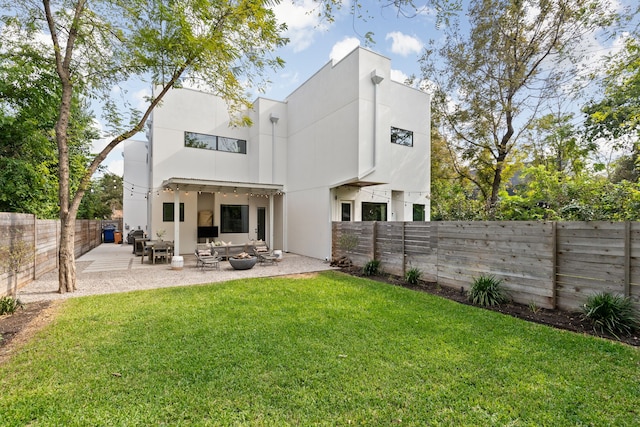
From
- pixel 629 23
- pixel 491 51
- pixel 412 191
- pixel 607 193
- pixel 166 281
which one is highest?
pixel 491 51

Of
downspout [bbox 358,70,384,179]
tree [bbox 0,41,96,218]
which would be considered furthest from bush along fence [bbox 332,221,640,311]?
tree [bbox 0,41,96,218]

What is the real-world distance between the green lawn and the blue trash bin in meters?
18.8

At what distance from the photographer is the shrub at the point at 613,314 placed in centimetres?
393

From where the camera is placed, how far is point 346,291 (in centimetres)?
641

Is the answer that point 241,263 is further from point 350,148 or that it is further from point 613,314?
point 613,314

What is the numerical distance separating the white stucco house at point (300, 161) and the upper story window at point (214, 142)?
0.15ft

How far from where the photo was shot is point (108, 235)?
2044 centimetres

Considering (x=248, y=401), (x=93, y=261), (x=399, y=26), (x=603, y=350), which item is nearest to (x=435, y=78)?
(x=399, y=26)

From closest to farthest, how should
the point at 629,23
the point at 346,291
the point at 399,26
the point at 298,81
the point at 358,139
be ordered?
the point at 399,26 → the point at 346,291 → the point at 629,23 → the point at 358,139 → the point at 298,81

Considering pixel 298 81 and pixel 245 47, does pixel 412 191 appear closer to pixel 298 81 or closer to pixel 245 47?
pixel 298 81

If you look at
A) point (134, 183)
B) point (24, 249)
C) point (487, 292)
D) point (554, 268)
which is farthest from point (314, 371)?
point (134, 183)

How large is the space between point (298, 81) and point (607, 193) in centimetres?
1204

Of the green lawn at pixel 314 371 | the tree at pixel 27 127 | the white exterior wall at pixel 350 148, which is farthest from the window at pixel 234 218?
the green lawn at pixel 314 371

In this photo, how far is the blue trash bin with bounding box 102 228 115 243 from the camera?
66.9ft
